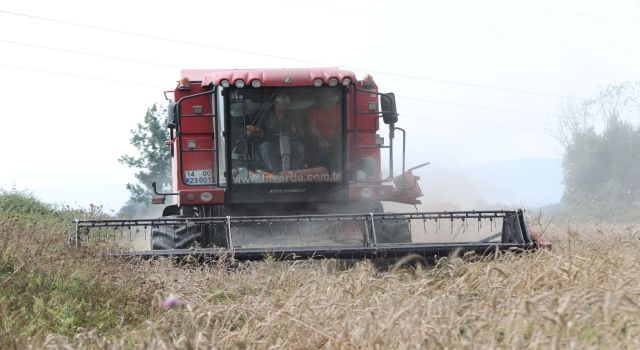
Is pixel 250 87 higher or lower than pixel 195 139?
higher

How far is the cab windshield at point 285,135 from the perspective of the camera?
10.6m

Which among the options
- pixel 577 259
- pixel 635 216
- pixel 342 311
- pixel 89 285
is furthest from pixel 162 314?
pixel 635 216

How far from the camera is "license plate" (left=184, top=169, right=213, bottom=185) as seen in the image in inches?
425

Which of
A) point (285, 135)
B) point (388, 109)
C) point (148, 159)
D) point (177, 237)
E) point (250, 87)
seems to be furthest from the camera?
point (148, 159)

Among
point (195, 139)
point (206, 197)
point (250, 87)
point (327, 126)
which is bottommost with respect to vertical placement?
point (206, 197)

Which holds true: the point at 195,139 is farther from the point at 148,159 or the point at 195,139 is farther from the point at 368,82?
the point at 148,159

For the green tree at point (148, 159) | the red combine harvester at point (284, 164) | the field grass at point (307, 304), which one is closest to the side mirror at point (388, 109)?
the red combine harvester at point (284, 164)

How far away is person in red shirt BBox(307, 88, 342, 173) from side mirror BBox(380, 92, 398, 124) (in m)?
0.49

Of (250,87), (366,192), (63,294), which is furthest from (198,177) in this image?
(63,294)

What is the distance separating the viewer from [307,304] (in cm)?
533

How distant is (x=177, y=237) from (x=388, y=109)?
2.79m

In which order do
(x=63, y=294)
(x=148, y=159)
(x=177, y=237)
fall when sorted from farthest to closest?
(x=148, y=159) < (x=177, y=237) < (x=63, y=294)

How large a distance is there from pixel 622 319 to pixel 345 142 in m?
6.92

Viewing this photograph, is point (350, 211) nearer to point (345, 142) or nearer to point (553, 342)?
point (345, 142)
